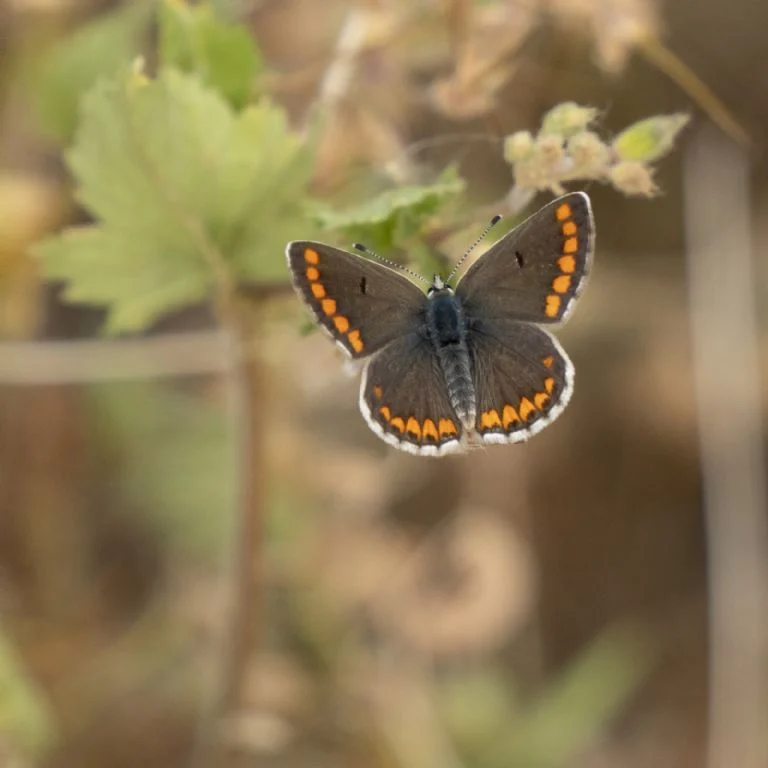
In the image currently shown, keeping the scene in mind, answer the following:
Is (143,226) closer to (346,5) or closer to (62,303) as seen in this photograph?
(346,5)

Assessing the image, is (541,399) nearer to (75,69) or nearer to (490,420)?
(490,420)

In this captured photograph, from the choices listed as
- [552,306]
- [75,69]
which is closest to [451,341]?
[552,306]

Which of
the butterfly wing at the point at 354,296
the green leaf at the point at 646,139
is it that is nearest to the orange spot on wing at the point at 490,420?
the butterfly wing at the point at 354,296

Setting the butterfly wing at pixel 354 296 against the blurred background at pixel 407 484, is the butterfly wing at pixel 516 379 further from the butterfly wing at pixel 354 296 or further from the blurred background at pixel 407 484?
the blurred background at pixel 407 484

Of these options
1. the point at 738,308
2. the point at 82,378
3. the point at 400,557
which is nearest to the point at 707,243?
the point at 738,308

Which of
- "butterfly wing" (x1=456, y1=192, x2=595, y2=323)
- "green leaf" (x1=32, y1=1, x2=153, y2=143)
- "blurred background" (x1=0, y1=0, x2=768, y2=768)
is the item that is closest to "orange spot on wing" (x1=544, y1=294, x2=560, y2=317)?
"butterfly wing" (x1=456, y1=192, x2=595, y2=323)

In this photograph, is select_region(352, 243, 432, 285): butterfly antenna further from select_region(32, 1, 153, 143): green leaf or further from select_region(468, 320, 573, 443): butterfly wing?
select_region(32, 1, 153, 143): green leaf
